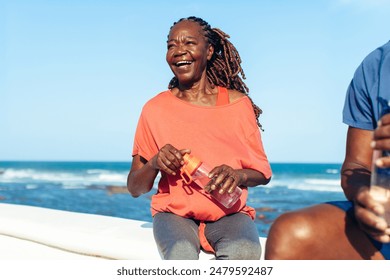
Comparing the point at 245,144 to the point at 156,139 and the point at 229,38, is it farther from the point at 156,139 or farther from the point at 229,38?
the point at 229,38

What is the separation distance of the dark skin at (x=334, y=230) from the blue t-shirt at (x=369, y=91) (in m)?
0.25

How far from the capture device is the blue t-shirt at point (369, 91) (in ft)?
5.83

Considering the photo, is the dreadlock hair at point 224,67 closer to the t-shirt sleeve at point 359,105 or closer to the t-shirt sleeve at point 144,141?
the t-shirt sleeve at point 144,141

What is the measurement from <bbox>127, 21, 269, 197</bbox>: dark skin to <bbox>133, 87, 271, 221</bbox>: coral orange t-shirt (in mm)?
66

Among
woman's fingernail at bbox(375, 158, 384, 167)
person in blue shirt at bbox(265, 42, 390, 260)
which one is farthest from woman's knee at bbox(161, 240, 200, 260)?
woman's fingernail at bbox(375, 158, 384, 167)

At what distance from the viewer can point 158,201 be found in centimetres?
269

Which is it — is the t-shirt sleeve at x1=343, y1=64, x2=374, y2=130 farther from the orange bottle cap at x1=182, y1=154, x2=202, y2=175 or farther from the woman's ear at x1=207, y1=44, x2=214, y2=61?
the woman's ear at x1=207, y1=44, x2=214, y2=61

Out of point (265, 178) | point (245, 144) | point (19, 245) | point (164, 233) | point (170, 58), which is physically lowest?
point (19, 245)

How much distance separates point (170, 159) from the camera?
2.39 metres

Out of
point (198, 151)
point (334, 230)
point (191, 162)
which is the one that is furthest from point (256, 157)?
point (334, 230)

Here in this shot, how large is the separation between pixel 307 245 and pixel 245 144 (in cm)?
122

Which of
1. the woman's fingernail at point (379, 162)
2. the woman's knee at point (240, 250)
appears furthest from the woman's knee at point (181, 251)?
the woman's fingernail at point (379, 162)

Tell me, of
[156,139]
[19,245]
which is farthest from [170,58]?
[19,245]

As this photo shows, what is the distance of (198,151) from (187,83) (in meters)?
0.44
